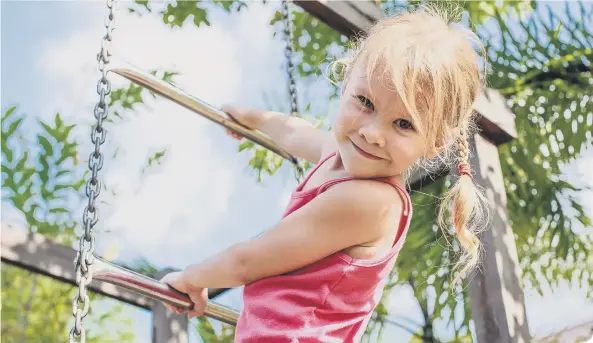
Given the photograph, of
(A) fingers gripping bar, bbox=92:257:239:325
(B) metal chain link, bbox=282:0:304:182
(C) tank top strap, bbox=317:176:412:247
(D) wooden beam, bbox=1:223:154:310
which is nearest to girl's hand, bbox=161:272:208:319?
(A) fingers gripping bar, bbox=92:257:239:325

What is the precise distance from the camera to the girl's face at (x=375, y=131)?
3.45 ft

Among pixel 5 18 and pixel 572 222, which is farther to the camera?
pixel 5 18

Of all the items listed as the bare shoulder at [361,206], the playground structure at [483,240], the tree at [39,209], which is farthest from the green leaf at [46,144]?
the bare shoulder at [361,206]

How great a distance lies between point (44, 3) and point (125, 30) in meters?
1.42

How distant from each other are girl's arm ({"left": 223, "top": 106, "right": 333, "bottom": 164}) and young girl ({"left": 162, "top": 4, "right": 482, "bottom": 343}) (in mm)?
283

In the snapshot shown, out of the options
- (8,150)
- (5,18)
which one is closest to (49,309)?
(8,150)

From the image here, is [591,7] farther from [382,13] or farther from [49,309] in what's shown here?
[49,309]

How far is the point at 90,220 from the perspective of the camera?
1.07 metres

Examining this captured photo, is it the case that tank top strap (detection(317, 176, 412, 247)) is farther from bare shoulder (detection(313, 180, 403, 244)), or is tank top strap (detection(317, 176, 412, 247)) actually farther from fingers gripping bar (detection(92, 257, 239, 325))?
fingers gripping bar (detection(92, 257, 239, 325))

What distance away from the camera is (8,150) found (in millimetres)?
3369

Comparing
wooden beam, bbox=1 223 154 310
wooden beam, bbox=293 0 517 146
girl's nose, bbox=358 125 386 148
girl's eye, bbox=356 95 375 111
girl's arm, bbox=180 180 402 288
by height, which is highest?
wooden beam, bbox=293 0 517 146

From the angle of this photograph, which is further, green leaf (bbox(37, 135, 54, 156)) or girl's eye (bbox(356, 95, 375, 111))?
green leaf (bbox(37, 135, 54, 156))

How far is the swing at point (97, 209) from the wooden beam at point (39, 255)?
0.57m

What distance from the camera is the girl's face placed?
1052 mm
